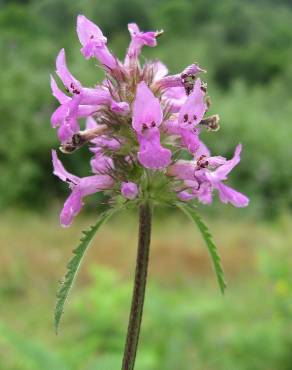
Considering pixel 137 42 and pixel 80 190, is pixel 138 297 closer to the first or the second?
pixel 80 190

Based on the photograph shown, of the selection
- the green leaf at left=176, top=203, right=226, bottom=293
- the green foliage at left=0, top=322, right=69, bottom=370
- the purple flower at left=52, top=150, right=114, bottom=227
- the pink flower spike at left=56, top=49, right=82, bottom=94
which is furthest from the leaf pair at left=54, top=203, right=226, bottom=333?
the green foliage at left=0, top=322, right=69, bottom=370

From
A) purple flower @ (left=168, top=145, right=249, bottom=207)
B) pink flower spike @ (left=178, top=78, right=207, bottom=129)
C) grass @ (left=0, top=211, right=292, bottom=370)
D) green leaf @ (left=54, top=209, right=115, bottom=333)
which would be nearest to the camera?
green leaf @ (left=54, top=209, right=115, bottom=333)

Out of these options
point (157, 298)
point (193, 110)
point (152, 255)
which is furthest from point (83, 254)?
point (152, 255)

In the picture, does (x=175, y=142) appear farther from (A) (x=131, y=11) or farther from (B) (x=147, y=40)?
(A) (x=131, y=11)

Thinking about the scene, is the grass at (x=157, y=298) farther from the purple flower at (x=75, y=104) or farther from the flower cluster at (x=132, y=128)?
the purple flower at (x=75, y=104)

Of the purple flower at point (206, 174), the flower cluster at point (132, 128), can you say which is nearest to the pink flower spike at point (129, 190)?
the flower cluster at point (132, 128)

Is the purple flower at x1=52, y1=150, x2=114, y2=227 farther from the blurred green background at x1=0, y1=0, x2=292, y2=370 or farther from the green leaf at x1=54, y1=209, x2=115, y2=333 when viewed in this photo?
the blurred green background at x1=0, y1=0, x2=292, y2=370
